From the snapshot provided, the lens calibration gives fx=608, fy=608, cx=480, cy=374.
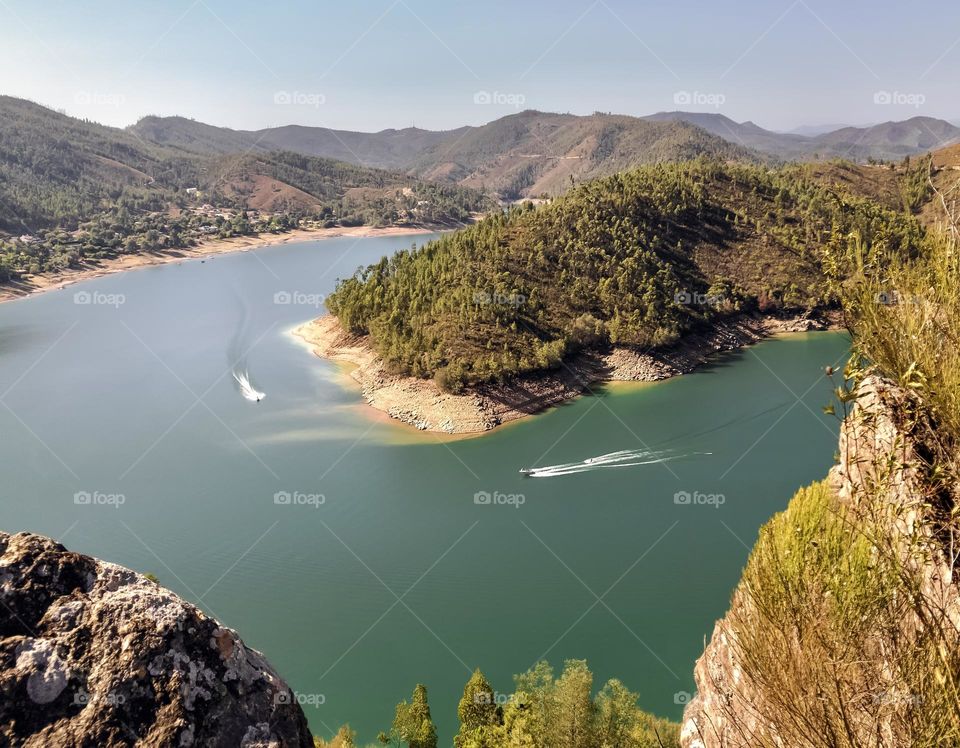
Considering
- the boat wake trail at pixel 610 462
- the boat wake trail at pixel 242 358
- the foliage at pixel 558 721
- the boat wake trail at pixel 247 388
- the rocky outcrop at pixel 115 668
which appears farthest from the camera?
the boat wake trail at pixel 242 358

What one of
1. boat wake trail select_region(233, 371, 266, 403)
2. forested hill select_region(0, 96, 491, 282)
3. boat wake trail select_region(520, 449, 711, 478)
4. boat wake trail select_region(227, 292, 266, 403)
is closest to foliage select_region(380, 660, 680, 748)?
boat wake trail select_region(520, 449, 711, 478)

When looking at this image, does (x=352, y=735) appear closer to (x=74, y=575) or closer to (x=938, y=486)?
(x=74, y=575)

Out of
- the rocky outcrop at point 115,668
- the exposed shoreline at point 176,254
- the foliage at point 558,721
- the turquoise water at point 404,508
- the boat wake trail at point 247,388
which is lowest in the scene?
the turquoise water at point 404,508

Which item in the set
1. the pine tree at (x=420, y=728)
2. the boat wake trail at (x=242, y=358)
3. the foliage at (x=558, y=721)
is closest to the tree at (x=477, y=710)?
the foliage at (x=558, y=721)

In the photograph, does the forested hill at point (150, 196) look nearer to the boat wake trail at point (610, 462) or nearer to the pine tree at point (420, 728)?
the boat wake trail at point (610, 462)

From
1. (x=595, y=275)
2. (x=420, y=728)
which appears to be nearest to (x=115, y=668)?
(x=420, y=728)

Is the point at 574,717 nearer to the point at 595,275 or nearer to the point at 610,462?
the point at 610,462

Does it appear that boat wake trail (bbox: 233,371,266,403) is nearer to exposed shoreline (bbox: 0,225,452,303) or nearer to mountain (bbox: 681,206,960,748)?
mountain (bbox: 681,206,960,748)
